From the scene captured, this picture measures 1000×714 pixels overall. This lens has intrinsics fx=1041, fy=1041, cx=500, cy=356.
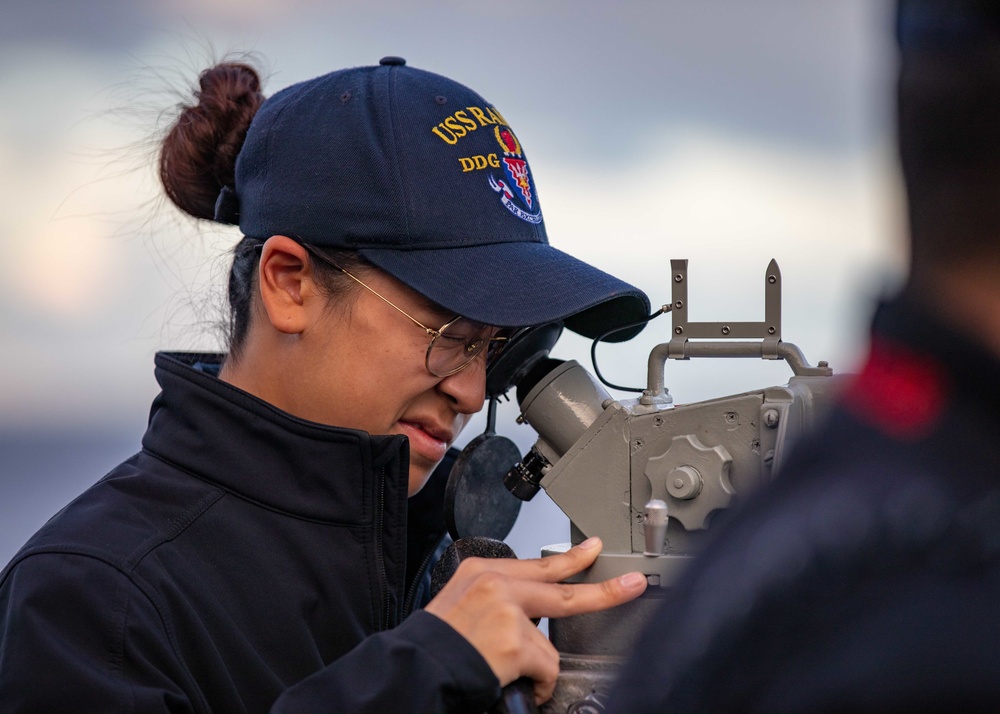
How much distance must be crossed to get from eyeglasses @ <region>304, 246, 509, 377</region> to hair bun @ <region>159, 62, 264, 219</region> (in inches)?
11.5

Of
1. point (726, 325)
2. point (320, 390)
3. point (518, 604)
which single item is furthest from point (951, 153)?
point (320, 390)

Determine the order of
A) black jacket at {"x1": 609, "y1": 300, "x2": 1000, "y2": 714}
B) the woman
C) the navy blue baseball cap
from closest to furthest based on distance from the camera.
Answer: black jacket at {"x1": 609, "y1": 300, "x2": 1000, "y2": 714}, the woman, the navy blue baseball cap

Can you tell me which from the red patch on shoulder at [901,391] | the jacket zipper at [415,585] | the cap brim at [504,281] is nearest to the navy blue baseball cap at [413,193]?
the cap brim at [504,281]

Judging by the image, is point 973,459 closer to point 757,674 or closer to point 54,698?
point 757,674

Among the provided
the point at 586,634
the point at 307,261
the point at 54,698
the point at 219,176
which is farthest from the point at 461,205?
the point at 54,698

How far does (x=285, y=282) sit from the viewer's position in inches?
50.0

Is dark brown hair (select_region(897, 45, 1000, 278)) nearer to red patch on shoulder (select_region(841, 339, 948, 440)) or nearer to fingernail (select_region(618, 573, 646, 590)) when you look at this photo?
red patch on shoulder (select_region(841, 339, 948, 440))

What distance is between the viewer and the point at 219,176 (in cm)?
146

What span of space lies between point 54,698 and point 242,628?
23 cm

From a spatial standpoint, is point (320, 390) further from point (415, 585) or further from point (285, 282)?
point (415, 585)

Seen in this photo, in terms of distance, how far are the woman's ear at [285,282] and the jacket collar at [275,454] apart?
10cm

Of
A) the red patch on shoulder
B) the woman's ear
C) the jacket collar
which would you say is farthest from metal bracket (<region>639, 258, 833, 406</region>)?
the red patch on shoulder

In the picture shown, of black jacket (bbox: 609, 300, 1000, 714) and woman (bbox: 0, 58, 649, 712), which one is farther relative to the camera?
woman (bbox: 0, 58, 649, 712)

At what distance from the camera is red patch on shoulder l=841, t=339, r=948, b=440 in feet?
1.48
